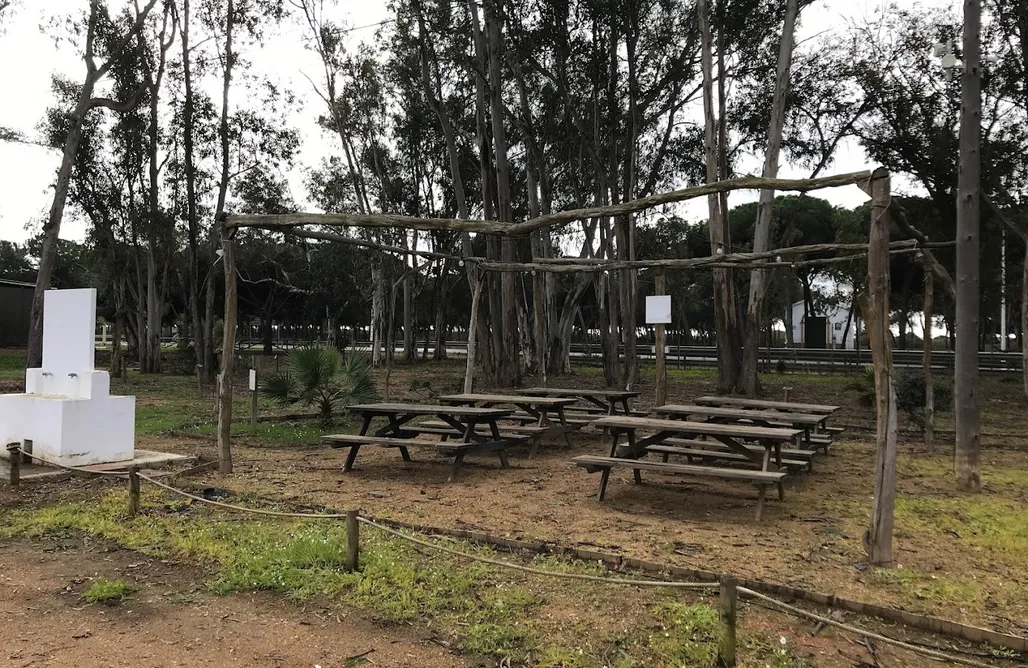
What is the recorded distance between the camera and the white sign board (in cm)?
925

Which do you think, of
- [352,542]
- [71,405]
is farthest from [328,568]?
[71,405]

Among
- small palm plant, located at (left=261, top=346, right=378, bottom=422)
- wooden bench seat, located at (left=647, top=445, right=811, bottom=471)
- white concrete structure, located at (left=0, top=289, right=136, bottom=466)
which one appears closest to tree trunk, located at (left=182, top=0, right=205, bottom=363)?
small palm plant, located at (left=261, top=346, right=378, bottom=422)

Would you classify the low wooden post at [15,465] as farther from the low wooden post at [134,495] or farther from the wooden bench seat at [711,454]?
the wooden bench seat at [711,454]

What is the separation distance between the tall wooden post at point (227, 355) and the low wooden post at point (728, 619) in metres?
5.20

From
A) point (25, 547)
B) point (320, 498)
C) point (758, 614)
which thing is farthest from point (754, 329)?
point (25, 547)

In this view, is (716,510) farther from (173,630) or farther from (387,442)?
(173,630)

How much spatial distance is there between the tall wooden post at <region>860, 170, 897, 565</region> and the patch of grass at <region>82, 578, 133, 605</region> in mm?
4235

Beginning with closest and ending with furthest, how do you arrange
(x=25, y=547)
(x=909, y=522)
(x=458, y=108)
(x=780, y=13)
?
(x=25, y=547), (x=909, y=522), (x=780, y=13), (x=458, y=108)

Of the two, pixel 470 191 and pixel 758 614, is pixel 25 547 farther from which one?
pixel 470 191

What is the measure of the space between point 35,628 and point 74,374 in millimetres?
4756

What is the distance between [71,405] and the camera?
7.22m

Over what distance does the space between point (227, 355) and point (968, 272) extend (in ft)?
22.7

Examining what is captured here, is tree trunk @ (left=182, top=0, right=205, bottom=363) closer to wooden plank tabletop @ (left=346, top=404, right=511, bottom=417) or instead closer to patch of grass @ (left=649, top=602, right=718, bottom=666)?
wooden plank tabletop @ (left=346, top=404, right=511, bottom=417)

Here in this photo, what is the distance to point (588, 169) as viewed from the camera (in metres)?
23.9
